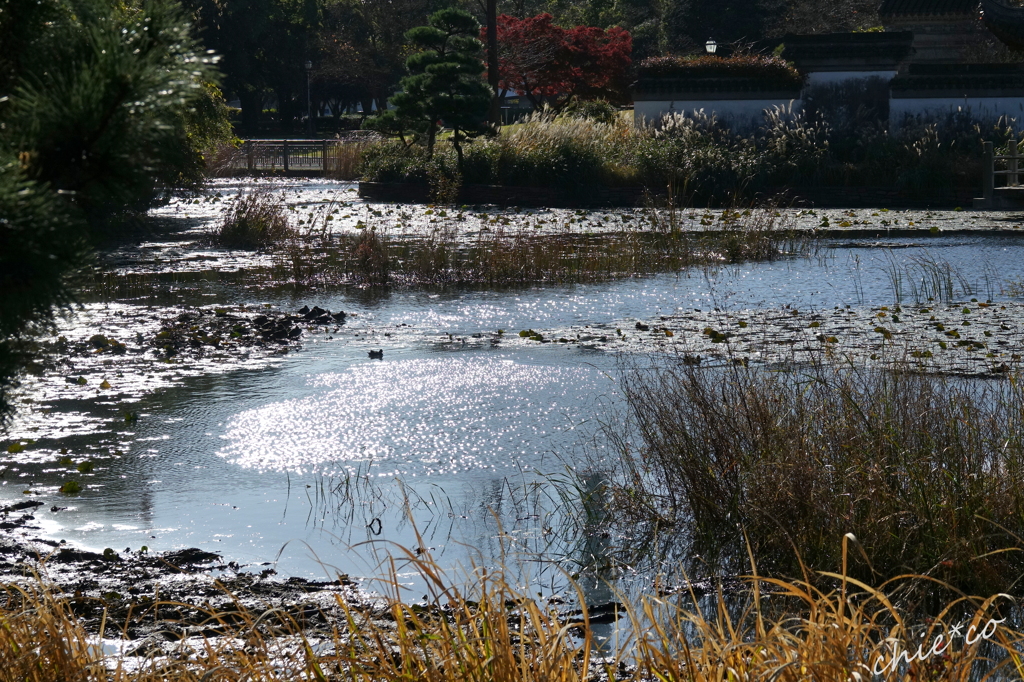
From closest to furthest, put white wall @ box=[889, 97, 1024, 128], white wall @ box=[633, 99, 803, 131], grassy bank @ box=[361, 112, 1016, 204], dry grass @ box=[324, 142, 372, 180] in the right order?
grassy bank @ box=[361, 112, 1016, 204]
white wall @ box=[889, 97, 1024, 128]
white wall @ box=[633, 99, 803, 131]
dry grass @ box=[324, 142, 372, 180]

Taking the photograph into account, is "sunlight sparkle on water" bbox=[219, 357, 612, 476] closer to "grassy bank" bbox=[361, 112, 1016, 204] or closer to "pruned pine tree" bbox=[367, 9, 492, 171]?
"grassy bank" bbox=[361, 112, 1016, 204]

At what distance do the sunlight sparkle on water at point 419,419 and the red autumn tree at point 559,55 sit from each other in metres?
37.2

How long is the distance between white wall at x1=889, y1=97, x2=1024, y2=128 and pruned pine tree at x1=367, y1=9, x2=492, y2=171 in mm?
10429

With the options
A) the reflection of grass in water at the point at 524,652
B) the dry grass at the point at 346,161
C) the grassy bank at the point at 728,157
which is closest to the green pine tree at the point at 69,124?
the reflection of grass in water at the point at 524,652

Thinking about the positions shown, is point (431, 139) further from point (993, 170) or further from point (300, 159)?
point (300, 159)

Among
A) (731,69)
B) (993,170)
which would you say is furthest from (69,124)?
(731,69)

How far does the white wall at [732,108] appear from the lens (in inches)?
1192

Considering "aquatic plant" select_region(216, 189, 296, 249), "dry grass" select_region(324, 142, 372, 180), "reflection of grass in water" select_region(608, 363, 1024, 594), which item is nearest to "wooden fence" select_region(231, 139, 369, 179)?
"dry grass" select_region(324, 142, 372, 180)

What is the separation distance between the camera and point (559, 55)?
1812 inches

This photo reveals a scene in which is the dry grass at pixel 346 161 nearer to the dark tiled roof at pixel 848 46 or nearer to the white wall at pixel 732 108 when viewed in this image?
the white wall at pixel 732 108

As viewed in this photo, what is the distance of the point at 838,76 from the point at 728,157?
18.8 feet

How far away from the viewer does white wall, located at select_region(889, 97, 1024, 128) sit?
1144 inches

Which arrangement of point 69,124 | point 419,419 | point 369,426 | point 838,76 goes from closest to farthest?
point 69,124
point 369,426
point 419,419
point 838,76

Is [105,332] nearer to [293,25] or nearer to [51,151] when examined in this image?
[51,151]
